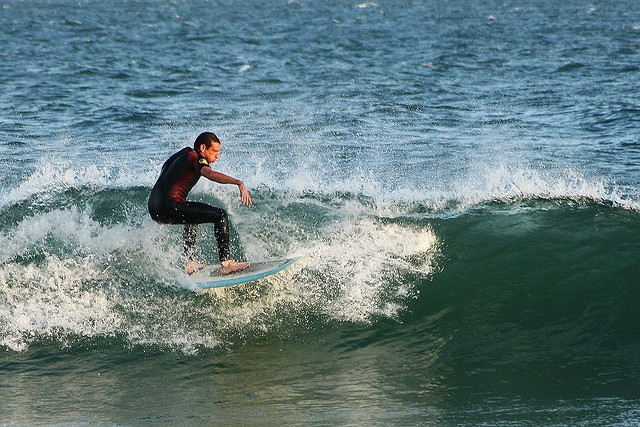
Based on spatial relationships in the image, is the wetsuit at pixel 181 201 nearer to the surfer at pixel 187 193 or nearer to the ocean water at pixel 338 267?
the surfer at pixel 187 193

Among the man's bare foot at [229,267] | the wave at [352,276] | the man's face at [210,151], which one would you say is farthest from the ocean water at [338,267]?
the man's face at [210,151]

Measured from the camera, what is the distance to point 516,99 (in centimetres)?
2034

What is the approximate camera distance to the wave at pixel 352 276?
805cm

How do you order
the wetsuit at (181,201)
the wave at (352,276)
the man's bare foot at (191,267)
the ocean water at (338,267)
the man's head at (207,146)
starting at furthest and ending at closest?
1. the man's bare foot at (191,267)
2. the wave at (352,276)
3. the wetsuit at (181,201)
4. the man's head at (207,146)
5. the ocean water at (338,267)

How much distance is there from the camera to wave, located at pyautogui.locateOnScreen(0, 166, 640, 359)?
317 inches

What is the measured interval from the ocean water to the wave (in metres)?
0.03

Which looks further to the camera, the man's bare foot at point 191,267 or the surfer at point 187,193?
the man's bare foot at point 191,267

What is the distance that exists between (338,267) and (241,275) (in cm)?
120

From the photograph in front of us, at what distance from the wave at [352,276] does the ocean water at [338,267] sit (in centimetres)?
3

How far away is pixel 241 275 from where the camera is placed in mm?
8078

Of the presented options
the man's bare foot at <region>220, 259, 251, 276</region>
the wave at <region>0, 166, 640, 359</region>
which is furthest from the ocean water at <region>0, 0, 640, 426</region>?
the man's bare foot at <region>220, 259, 251, 276</region>

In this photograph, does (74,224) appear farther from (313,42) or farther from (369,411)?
(313,42)

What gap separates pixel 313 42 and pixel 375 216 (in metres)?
25.3

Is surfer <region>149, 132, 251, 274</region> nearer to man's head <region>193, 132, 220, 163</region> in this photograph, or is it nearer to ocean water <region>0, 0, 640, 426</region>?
man's head <region>193, 132, 220, 163</region>
